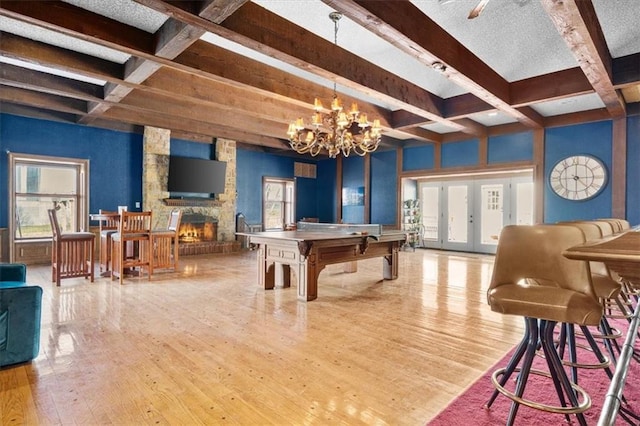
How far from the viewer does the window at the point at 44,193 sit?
6.64m

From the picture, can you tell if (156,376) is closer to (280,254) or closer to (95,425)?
(95,425)

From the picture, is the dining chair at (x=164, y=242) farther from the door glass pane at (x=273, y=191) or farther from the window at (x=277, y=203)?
the door glass pane at (x=273, y=191)

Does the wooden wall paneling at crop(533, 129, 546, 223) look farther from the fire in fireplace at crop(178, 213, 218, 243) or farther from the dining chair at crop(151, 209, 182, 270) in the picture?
the fire in fireplace at crop(178, 213, 218, 243)

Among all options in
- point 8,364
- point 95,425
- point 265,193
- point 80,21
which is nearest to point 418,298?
point 95,425

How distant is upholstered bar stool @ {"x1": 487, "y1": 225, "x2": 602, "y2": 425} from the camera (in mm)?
1518

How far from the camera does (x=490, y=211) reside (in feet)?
29.4

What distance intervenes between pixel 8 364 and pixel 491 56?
5.39m

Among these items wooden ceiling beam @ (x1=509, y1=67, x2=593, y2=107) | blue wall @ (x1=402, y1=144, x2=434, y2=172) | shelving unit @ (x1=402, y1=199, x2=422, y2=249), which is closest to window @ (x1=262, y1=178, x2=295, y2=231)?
shelving unit @ (x1=402, y1=199, x2=422, y2=249)

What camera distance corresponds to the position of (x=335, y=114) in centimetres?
452

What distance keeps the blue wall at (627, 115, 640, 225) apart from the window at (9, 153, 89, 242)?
1017 cm

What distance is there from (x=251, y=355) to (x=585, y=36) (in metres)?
3.85

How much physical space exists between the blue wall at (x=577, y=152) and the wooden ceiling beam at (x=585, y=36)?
2.22m

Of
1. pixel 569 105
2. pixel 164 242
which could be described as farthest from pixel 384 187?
pixel 164 242

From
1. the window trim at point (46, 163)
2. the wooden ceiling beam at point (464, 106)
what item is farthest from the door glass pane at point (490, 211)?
the window trim at point (46, 163)
